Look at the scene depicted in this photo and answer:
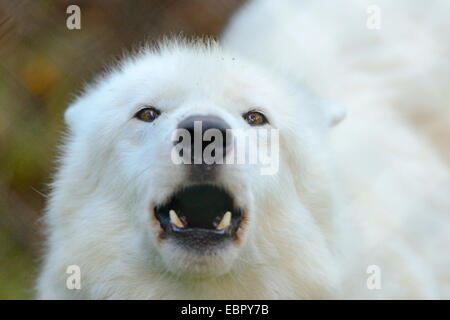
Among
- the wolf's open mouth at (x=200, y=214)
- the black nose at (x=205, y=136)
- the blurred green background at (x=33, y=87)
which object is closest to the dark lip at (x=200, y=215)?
the wolf's open mouth at (x=200, y=214)

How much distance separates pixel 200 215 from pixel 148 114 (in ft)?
1.90

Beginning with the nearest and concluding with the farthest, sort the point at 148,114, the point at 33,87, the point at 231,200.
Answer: the point at 231,200 → the point at 148,114 → the point at 33,87

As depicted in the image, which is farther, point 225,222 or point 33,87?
point 33,87

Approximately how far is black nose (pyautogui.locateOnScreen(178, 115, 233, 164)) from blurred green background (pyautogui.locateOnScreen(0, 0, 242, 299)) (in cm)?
258

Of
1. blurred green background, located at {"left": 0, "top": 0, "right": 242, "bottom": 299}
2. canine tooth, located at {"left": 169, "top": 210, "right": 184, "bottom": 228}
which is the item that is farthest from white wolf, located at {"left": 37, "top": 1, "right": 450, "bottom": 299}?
blurred green background, located at {"left": 0, "top": 0, "right": 242, "bottom": 299}

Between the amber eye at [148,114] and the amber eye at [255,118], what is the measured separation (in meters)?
0.41

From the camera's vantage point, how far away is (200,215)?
3.02m

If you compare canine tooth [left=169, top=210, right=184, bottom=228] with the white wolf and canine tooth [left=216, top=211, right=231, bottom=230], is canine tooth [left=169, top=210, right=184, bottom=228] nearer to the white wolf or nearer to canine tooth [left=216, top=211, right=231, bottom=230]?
the white wolf

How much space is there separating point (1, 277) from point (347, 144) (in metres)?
2.63

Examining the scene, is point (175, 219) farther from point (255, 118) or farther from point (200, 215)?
point (255, 118)

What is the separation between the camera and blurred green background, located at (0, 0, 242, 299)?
526cm

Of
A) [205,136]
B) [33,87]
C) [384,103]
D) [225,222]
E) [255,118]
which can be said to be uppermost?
[33,87]

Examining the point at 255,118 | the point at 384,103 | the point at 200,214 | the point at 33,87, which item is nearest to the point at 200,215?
the point at 200,214

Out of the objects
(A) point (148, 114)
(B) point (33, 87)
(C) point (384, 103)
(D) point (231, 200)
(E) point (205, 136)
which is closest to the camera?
(E) point (205, 136)
